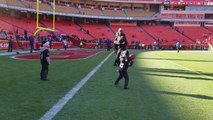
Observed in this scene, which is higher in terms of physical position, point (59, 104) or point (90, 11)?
point (90, 11)

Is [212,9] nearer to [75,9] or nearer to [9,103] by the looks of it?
[75,9]

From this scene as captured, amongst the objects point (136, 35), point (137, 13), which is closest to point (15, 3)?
point (136, 35)

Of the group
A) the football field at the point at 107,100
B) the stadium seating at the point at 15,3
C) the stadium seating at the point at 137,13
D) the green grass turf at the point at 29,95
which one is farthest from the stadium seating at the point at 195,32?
the green grass turf at the point at 29,95

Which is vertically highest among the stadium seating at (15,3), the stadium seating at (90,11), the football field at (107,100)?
the stadium seating at (90,11)

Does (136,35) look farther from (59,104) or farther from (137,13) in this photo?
(59,104)

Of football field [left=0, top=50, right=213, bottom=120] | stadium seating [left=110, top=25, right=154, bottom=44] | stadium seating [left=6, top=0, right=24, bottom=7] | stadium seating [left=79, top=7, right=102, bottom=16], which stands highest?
stadium seating [left=79, top=7, right=102, bottom=16]

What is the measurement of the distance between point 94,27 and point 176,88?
6340 cm

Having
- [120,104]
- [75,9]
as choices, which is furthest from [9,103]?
Answer: [75,9]

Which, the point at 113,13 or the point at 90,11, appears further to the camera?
the point at 113,13

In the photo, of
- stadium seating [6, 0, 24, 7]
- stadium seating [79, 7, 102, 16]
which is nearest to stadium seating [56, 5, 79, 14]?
stadium seating [79, 7, 102, 16]

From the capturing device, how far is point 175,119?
5.91 metres

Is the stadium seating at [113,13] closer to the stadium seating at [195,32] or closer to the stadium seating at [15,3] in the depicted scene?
the stadium seating at [195,32]

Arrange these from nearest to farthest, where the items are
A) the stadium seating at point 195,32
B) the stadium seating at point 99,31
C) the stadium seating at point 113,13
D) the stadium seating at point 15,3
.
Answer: the stadium seating at point 15,3 → the stadium seating at point 99,31 → the stadium seating at point 195,32 → the stadium seating at point 113,13

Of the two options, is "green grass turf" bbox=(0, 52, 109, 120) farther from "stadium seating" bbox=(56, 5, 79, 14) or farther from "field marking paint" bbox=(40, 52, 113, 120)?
"stadium seating" bbox=(56, 5, 79, 14)
